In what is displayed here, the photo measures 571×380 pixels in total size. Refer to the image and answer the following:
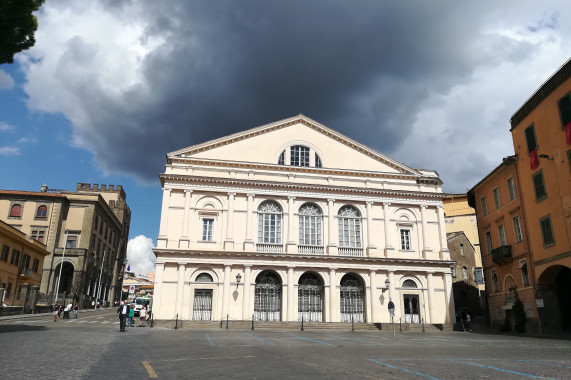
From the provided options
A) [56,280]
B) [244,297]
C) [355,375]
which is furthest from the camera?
[56,280]

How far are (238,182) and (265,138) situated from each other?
478cm

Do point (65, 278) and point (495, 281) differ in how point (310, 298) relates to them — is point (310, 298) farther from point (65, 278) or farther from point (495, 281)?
point (65, 278)

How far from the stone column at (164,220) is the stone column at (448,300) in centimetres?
2176

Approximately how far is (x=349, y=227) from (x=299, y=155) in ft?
23.9

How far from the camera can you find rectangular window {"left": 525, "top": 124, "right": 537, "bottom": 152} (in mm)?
25400

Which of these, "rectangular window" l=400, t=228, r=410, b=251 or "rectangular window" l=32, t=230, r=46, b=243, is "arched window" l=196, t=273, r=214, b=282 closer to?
"rectangular window" l=400, t=228, r=410, b=251

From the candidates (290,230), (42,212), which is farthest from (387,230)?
(42,212)

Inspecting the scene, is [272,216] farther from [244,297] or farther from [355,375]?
[355,375]

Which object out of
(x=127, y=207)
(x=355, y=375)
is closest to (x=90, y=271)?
(x=127, y=207)

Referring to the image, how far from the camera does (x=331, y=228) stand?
32688 mm

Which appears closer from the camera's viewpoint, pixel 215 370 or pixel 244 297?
pixel 215 370

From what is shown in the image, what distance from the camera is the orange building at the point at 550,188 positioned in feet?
73.8

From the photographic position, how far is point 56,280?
165ft

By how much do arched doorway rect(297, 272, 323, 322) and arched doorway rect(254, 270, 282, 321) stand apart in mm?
1578
